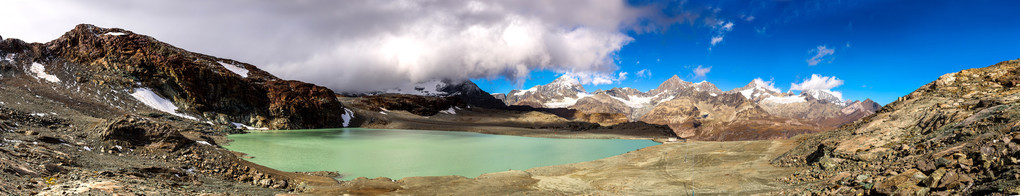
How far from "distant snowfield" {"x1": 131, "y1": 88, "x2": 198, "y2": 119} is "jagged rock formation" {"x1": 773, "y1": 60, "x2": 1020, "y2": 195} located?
8630 centimetres

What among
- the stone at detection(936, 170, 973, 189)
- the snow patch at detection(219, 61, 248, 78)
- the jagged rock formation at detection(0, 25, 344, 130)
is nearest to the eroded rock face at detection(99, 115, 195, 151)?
the stone at detection(936, 170, 973, 189)

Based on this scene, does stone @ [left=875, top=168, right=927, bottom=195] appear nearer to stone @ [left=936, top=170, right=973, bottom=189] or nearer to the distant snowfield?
stone @ [left=936, top=170, right=973, bottom=189]

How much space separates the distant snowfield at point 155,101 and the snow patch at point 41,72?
909 centimetres

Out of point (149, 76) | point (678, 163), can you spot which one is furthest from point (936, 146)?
point (149, 76)

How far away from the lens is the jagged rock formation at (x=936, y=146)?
7.63 meters

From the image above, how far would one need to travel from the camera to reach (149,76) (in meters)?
72.6

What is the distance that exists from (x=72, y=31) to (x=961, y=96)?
11819 cm

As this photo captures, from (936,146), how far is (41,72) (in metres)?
94.4

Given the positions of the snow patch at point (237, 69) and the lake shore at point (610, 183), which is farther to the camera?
the snow patch at point (237, 69)

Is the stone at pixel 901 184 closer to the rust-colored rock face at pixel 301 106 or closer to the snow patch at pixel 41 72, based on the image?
the snow patch at pixel 41 72

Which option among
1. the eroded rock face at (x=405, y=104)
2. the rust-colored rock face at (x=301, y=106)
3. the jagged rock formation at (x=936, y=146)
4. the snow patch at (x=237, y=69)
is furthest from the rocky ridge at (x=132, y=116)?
the eroded rock face at (x=405, y=104)

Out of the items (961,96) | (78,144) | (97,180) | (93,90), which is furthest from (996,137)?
(93,90)

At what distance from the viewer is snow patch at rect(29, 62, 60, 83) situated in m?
56.6

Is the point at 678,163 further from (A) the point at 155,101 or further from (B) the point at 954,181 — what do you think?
(A) the point at 155,101
